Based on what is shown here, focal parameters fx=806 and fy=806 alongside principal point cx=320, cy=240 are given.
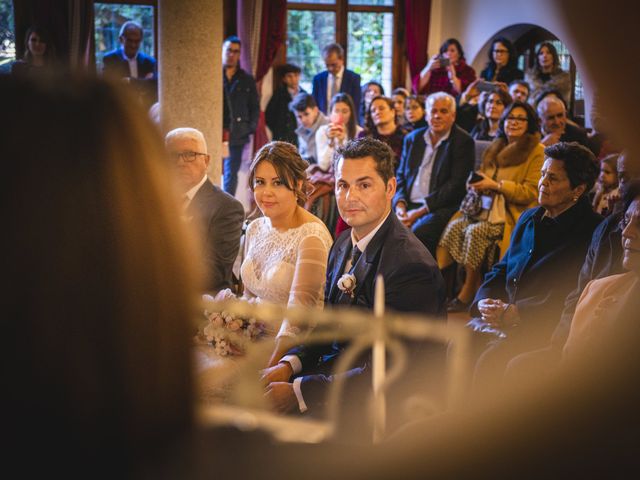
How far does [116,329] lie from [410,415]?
848 mm

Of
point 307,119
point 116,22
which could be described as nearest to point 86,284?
point 307,119

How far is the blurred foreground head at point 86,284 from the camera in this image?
43cm

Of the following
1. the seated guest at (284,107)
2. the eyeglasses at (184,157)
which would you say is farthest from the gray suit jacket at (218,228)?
the seated guest at (284,107)

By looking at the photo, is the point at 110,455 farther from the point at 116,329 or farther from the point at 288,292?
the point at 288,292

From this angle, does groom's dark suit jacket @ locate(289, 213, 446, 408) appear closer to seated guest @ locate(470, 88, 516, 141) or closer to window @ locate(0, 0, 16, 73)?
seated guest @ locate(470, 88, 516, 141)

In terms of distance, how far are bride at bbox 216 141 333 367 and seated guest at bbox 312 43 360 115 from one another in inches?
251

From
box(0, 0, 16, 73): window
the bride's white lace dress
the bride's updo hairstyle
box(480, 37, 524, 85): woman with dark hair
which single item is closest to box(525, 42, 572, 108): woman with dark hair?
box(480, 37, 524, 85): woman with dark hair

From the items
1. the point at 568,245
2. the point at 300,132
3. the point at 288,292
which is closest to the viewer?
the point at 288,292

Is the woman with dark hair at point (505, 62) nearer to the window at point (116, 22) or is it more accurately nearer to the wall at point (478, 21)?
the wall at point (478, 21)

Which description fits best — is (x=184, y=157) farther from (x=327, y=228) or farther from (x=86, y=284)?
(x=86, y=284)

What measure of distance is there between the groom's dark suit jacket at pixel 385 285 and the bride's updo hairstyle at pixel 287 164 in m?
0.47

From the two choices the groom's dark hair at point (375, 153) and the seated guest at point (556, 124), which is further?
the seated guest at point (556, 124)

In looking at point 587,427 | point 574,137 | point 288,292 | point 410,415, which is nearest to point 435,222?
point 574,137

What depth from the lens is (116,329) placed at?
0.44m
